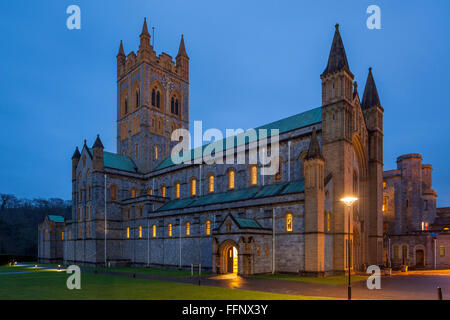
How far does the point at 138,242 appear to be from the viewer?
183 ft

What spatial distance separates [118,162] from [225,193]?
24751 mm

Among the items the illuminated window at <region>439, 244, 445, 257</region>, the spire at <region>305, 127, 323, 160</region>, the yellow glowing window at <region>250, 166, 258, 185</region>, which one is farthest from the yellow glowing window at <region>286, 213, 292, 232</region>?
the illuminated window at <region>439, 244, 445, 257</region>

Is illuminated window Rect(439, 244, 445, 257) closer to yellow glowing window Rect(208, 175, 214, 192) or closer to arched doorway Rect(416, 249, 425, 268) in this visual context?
arched doorway Rect(416, 249, 425, 268)

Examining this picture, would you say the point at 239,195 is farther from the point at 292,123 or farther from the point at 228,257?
the point at 292,123

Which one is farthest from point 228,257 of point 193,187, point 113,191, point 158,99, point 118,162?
point 158,99

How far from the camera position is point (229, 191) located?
48.5m

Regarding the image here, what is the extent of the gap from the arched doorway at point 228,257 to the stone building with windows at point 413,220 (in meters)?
28.8

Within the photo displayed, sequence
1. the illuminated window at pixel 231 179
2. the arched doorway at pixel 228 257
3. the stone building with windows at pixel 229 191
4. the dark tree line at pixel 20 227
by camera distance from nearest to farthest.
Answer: the stone building with windows at pixel 229 191 < the arched doorway at pixel 228 257 < the illuminated window at pixel 231 179 < the dark tree line at pixel 20 227

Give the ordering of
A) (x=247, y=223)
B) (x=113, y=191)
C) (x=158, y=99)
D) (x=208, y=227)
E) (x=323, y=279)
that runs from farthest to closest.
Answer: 1. (x=158, y=99)
2. (x=113, y=191)
3. (x=208, y=227)
4. (x=247, y=223)
5. (x=323, y=279)

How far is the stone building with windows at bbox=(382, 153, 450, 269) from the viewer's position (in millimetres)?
51844

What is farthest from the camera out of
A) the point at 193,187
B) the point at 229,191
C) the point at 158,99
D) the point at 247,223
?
the point at 158,99

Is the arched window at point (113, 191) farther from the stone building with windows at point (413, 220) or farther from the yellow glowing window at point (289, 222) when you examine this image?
the stone building with windows at point (413, 220)

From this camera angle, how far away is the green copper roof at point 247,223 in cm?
3700

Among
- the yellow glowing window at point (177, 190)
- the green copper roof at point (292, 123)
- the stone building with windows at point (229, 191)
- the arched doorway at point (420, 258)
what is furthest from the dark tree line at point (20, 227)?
the arched doorway at point (420, 258)
